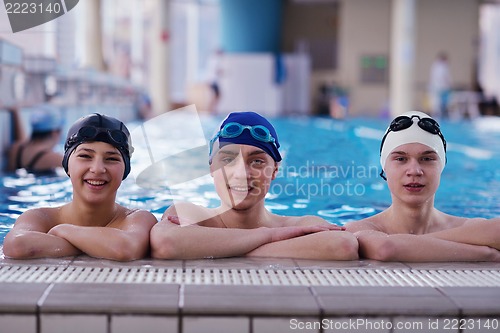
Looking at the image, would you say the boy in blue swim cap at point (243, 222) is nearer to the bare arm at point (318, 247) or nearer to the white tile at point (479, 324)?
the bare arm at point (318, 247)

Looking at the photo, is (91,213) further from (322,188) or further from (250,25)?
(250,25)

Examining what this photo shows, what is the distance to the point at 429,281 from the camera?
2.46m

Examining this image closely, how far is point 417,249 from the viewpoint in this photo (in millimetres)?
2857

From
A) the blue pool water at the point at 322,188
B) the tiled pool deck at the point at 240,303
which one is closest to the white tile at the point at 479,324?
the tiled pool deck at the point at 240,303

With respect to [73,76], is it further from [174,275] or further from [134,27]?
[134,27]

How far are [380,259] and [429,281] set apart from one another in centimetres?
40

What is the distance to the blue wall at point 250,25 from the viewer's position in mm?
21141

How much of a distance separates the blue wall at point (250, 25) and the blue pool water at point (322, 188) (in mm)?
11772

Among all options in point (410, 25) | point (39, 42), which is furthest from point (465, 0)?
point (39, 42)

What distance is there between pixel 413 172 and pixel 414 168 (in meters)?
0.03

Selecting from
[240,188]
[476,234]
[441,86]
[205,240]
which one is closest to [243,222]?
[240,188]

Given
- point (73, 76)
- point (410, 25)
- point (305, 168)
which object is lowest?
point (305, 168)

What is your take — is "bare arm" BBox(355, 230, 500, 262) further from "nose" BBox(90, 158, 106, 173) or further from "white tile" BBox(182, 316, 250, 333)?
"nose" BBox(90, 158, 106, 173)

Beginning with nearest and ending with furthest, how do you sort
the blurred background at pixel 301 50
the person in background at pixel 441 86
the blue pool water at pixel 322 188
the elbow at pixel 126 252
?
the elbow at pixel 126 252, the blue pool water at pixel 322 188, the person in background at pixel 441 86, the blurred background at pixel 301 50
